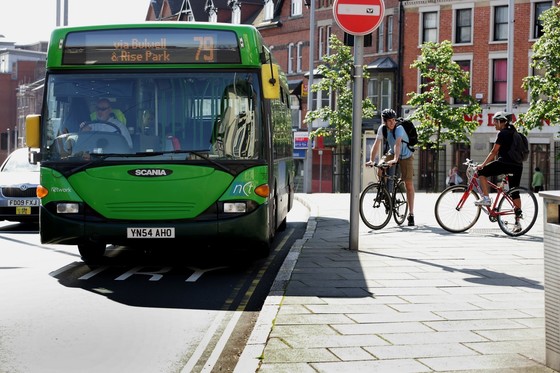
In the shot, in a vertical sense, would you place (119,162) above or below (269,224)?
above

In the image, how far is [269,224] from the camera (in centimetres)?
1198

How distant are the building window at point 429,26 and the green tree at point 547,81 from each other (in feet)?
59.3

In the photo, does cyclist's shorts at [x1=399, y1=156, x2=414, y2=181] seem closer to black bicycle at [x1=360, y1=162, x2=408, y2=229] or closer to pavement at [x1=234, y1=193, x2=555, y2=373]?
black bicycle at [x1=360, y1=162, x2=408, y2=229]

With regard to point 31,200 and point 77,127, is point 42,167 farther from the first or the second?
point 31,200

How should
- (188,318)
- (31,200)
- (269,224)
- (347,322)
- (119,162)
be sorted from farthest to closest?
1. (31,200)
2. (269,224)
3. (119,162)
4. (188,318)
5. (347,322)

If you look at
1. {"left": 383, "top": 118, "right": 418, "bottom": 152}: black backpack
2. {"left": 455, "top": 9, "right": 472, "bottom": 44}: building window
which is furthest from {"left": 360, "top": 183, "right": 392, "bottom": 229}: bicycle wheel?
{"left": 455, "top": 9, "right": 472, "bottom": 44}: building window

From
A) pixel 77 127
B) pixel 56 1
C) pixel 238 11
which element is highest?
pixel 238 11

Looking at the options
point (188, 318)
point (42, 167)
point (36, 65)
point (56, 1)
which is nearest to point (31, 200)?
point (42, 167)

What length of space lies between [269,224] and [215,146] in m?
1.22

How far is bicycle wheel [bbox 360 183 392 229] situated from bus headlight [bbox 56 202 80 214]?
19.2ft

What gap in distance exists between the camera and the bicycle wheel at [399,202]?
1625 centimetres

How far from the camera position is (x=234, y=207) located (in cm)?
1126

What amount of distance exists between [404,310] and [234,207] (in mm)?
3425

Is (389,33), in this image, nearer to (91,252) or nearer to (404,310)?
(91,252)
